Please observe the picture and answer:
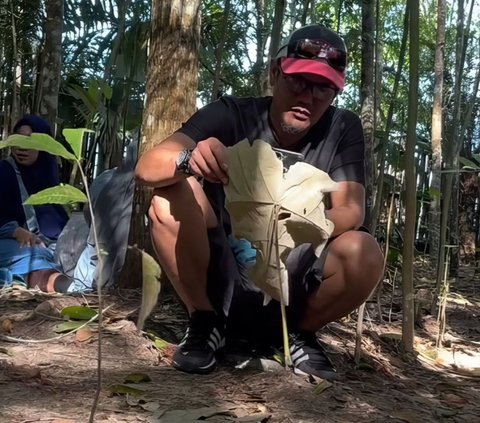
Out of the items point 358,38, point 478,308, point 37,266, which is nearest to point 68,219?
point 37,266

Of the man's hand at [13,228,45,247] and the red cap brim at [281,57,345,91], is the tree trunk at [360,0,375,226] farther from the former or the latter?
the red cap brim at [281,57,345,91]

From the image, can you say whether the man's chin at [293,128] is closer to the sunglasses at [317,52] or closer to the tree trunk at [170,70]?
the sunglasses at [317,52]

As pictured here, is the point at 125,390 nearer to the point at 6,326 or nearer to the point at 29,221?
the point at 6,326

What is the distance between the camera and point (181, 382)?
1.76m

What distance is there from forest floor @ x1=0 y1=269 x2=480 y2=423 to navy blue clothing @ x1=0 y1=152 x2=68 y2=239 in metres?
0.80

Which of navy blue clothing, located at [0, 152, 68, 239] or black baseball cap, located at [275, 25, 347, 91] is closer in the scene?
black baseball cap, located at [275, 25, 347, 91]

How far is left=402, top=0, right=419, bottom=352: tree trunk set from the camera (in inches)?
80.4

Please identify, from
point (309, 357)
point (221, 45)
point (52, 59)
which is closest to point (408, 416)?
point (309, 357)

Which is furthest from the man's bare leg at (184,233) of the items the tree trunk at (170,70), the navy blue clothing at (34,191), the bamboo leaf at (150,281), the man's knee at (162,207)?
the navy blue clothing at (34,191)

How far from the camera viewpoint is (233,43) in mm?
8094

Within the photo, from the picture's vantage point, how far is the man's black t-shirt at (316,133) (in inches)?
79.0

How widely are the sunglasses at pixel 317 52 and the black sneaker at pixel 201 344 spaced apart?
82 centimetres

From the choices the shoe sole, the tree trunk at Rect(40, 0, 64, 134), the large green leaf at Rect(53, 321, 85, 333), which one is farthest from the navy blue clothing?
the shoe sole

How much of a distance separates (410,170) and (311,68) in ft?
1.67
